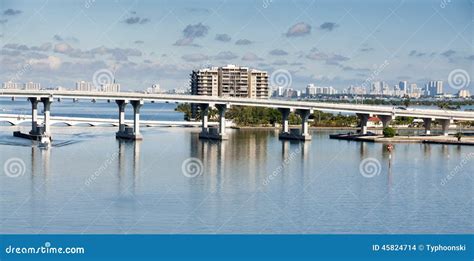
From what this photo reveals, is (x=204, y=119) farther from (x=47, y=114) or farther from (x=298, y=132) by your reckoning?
(x=47, y=114)

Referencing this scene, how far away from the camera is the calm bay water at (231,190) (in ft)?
37.7

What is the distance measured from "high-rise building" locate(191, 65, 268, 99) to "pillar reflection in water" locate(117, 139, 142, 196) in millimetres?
27984

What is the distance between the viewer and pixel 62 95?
29.4 m

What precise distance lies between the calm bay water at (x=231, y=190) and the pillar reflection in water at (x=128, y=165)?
0.11 ft

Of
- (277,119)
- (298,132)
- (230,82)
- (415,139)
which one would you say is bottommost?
(415,139)

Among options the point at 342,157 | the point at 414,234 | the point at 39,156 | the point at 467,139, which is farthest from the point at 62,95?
the point at 414,234

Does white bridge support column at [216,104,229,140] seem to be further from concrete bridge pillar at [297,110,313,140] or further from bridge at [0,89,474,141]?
concrete bridge pillar at [297,110,313,140]

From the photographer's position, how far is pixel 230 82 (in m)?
55.6

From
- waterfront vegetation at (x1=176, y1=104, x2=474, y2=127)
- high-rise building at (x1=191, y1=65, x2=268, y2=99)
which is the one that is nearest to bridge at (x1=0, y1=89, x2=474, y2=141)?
waterfront vegetation at (x1=176, y1=104, x2=474, y2=127)

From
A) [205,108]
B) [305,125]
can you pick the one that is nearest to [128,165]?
[305,125]

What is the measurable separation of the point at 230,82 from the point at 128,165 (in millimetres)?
36971

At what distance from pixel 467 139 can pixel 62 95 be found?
13.8m

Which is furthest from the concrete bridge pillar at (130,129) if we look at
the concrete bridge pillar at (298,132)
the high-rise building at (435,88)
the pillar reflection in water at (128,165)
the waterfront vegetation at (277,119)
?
the high-rise building at (435,88)

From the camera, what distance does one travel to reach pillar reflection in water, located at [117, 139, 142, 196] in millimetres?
Result: 15016
